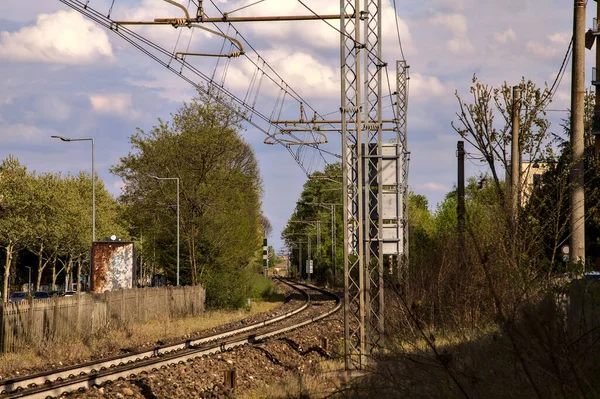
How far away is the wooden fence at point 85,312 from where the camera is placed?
2355cm

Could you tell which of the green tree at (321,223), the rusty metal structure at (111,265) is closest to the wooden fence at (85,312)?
the rusty metal structure at (111,265)

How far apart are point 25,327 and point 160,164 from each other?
21665 mm

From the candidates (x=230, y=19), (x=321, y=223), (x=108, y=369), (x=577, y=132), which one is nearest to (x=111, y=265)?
(x=108, y=369)

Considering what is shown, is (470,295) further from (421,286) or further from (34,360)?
(34,360)

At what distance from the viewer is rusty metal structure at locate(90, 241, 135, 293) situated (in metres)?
35.4

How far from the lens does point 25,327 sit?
24.2 m

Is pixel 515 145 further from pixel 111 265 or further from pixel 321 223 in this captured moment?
pixel 321 223

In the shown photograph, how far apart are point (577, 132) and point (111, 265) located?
25.9 m

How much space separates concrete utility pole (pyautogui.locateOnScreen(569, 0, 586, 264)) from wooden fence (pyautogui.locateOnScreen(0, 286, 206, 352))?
16.0 metres

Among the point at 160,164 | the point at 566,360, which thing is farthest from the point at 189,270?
the point at 566,360

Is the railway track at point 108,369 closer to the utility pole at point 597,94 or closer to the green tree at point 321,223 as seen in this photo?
the utility pole at point 597,94

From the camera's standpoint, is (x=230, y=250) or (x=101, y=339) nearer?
(x=101, y=339)

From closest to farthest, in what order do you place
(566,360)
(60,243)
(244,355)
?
(566,360)
(244,355)
(60,243)

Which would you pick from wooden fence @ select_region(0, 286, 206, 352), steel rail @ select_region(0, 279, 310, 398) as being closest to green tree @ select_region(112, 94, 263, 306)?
wooden fence @ select_region(0, 286, 206, 352)
